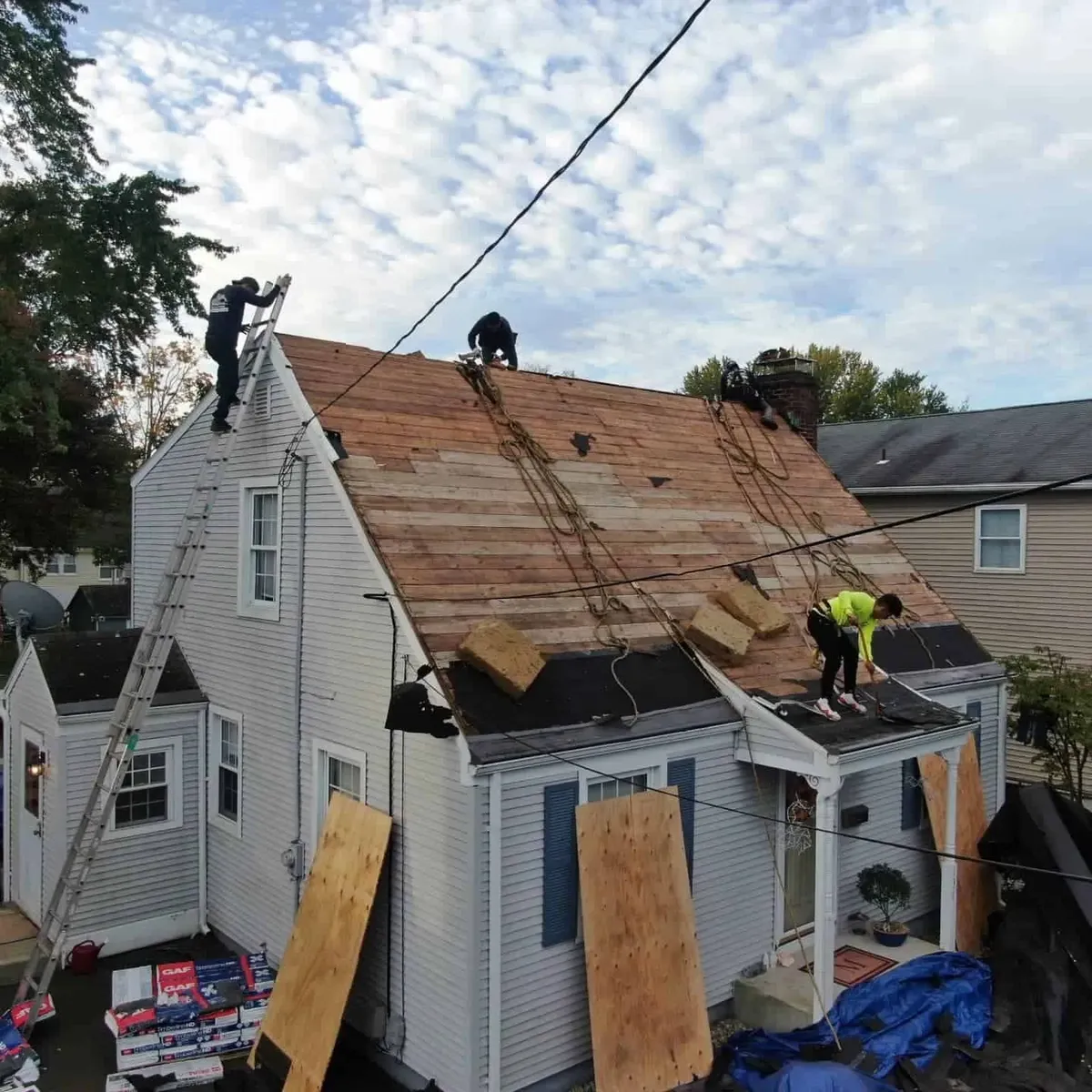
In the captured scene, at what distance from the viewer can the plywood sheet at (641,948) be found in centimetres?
767

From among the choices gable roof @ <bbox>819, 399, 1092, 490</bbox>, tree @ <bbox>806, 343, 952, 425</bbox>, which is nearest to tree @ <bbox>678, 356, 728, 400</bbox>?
tree @ <bbox>806, 343, 952, 425</bbox>

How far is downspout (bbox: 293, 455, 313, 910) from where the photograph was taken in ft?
31.5

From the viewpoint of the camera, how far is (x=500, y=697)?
7930 mm

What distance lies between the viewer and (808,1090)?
633 cm

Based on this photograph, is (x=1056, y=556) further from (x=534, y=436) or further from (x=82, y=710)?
(x=82, y=710)

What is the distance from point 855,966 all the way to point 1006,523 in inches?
463

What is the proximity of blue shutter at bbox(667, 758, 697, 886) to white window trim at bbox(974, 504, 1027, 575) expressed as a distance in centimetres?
1152

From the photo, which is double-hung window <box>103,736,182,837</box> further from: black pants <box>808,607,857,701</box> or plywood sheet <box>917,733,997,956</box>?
plywood sheet <box>917,733,997,956</box>

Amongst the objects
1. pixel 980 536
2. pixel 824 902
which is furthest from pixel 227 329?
pixel 980 536

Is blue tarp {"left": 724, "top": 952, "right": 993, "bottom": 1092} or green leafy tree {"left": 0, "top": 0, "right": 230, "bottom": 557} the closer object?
blue tarp {"left": 724, "top": 952, "right": 993, "bottom": 1092}

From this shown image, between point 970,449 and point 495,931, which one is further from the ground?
point 970,449

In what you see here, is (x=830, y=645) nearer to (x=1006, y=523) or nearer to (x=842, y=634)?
(x=842, y=634)

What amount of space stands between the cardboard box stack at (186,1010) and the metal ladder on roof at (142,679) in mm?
829

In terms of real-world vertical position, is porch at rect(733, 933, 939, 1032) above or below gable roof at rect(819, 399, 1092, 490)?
below
